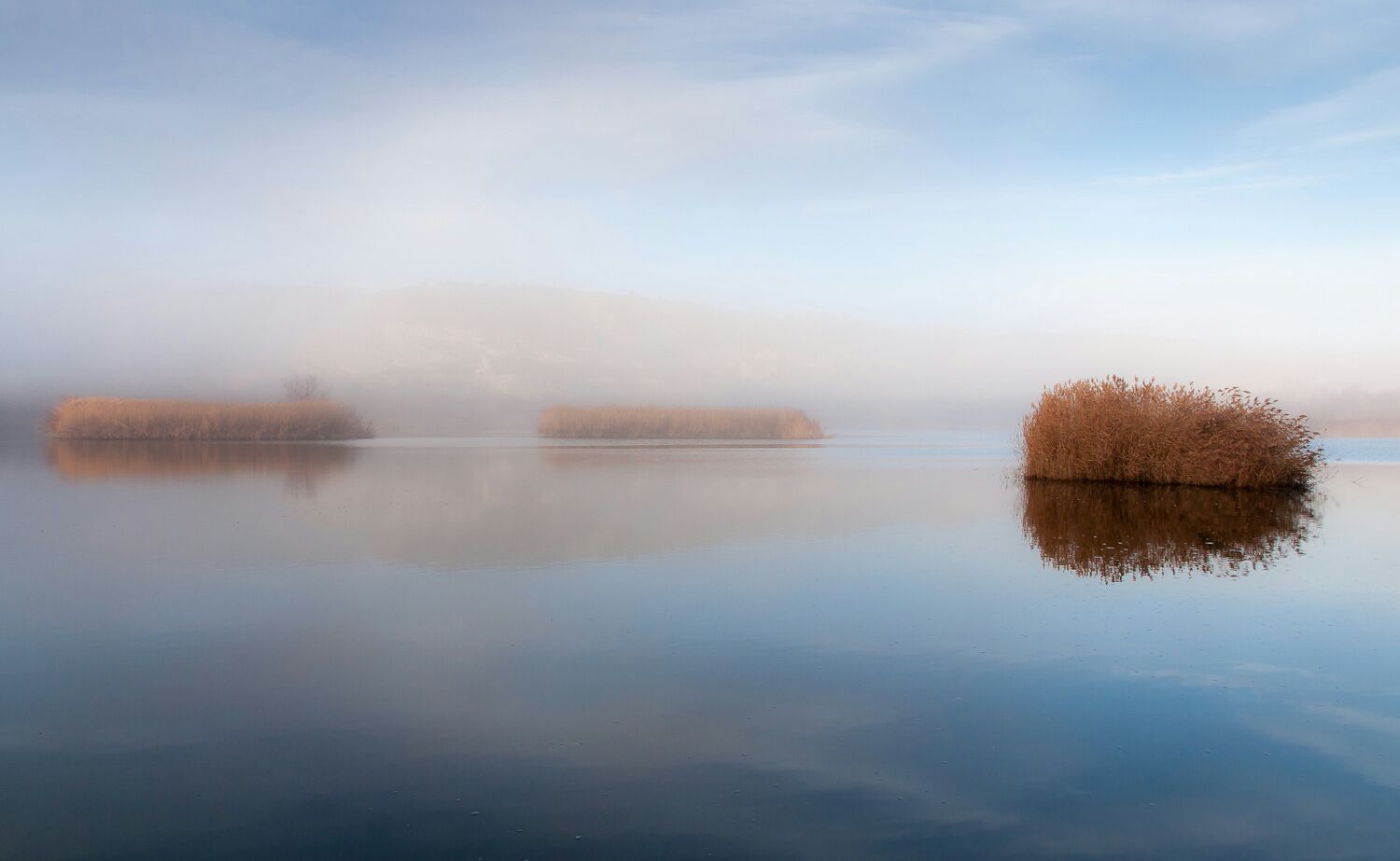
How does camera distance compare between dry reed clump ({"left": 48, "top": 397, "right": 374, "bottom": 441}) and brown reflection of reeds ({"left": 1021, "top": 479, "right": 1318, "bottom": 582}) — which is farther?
dry reed clump ({"left": 48, "top": 397, "right": 374, "bottom": 441})

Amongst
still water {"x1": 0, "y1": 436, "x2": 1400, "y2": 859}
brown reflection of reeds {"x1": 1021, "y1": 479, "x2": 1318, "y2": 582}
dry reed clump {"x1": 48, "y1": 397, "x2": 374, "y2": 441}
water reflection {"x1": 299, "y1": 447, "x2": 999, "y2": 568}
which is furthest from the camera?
dry reed clump {"x1": 48, "y1": 397, "x2": 374, "y2": 441}

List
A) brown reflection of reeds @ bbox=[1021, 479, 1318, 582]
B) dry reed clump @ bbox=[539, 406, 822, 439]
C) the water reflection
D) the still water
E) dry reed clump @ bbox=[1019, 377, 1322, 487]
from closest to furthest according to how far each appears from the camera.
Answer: the still water, brown reflection of reeds @ bbox=[1021, 479, 1318, 582], the water reflection, dry reed clump @ bbox=[1019, 377, 1322, 487], dry reed clump @ bbox=[539, 406, 822, 439]

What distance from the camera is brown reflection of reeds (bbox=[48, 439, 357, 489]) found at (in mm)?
14969

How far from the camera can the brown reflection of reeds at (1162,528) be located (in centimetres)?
678

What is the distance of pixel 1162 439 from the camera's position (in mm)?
13500

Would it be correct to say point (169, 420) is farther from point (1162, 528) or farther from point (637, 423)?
point (1162, 528)

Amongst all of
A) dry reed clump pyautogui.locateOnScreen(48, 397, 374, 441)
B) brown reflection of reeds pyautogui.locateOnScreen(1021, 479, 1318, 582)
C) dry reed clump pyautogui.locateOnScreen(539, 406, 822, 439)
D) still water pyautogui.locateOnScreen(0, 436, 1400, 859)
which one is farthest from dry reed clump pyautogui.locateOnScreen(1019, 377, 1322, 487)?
dry reed clump pyautogui.locateOnScreen(48, 397, 374, 441)

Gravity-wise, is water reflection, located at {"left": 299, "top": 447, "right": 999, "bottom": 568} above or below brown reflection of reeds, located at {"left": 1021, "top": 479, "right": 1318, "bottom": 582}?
above

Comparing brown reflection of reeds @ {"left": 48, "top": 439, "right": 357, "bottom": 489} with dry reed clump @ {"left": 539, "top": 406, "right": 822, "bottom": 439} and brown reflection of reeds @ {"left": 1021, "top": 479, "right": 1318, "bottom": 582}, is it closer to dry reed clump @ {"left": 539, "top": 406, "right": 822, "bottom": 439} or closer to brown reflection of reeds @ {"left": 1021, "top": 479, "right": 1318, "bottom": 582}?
brown reflection of reeds @ {"left": 1021, "top": 479, "right": 1318, "bottom": 582}

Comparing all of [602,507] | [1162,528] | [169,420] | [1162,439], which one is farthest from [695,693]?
[169,420]

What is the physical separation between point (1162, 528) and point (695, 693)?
21.7ft

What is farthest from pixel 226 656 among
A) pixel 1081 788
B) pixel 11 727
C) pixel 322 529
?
pixel 322 529

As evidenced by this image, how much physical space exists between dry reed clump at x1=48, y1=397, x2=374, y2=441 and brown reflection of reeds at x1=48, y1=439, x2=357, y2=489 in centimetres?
646

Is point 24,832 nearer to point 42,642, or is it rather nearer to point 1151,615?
point 42,642
